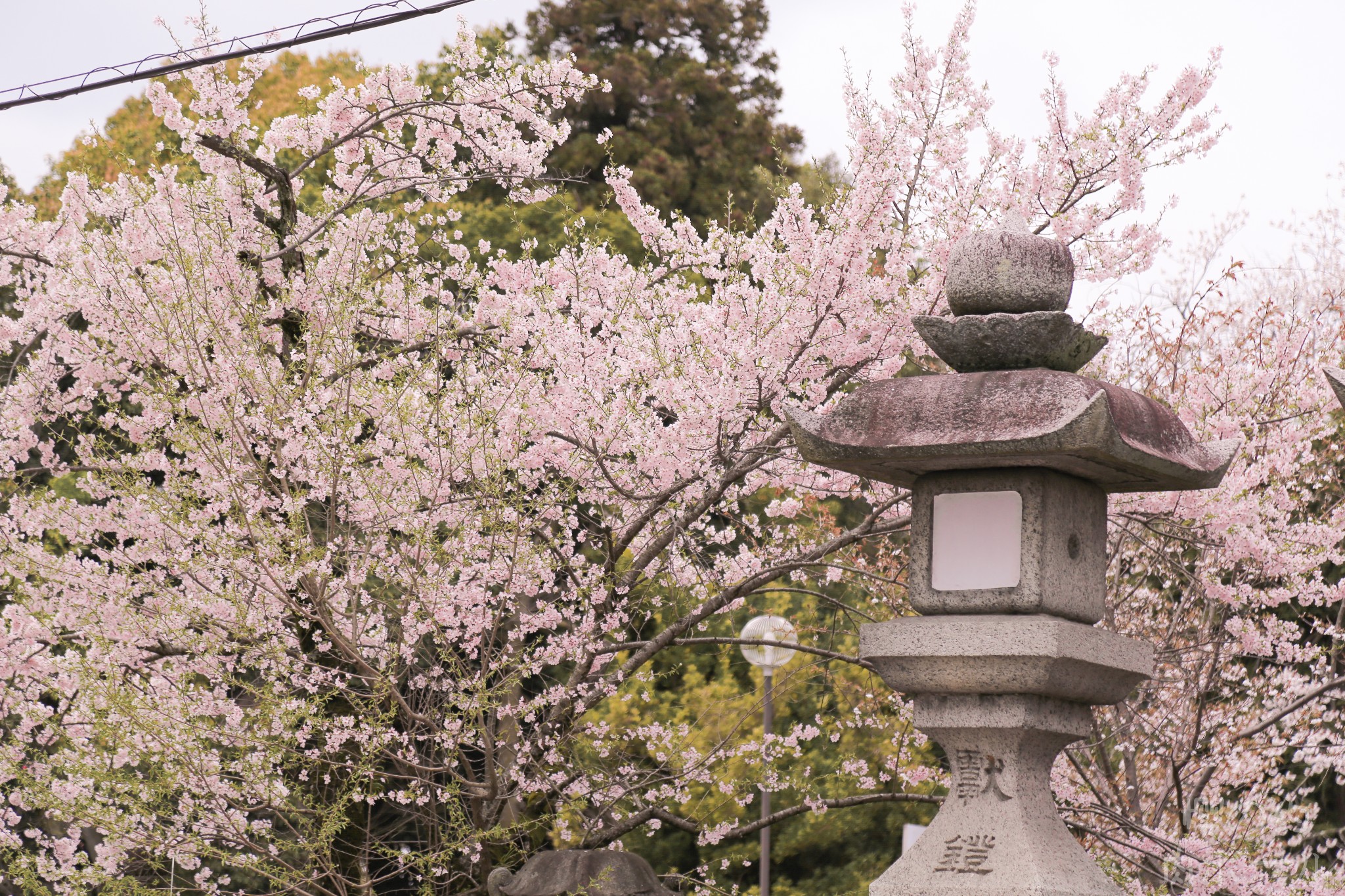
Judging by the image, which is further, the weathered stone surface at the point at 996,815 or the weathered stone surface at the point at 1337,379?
the weathered stone surface at the point at 1337,379

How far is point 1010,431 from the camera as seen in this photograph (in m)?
3.92

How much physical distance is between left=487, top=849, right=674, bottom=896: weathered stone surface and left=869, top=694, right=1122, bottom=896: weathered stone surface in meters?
2.10

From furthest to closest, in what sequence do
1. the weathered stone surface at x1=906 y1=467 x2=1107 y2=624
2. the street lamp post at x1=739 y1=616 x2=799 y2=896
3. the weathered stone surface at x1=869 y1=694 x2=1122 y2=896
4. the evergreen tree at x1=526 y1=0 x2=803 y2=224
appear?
the evergreen tree at x1=526 y1=0 x2=803 y2=224, the street lamp post at x1=739 y1=616 x2=799 y2=896, the weathered stone surface at x1=906 y1=467 x2=1107 y2=624, the weathered stone surface at x1=869 y1=694 x2=1122 y2=896

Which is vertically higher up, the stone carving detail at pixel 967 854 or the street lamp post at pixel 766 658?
the street lamp post at pixel 766 658

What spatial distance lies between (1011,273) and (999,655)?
1156 mm

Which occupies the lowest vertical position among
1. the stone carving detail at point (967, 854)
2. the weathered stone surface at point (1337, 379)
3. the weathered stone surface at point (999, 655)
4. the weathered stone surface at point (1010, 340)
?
the stone carving detail at point (967, 854)

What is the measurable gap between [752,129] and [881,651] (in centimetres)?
1816

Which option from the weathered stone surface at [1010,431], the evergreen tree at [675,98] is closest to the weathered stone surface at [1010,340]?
the weathered stone surface at [1010,431]

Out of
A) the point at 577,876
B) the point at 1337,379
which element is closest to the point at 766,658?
the point at 577,876

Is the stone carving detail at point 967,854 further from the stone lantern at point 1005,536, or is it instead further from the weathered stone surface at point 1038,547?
the weathered stone surface at point 1038,547

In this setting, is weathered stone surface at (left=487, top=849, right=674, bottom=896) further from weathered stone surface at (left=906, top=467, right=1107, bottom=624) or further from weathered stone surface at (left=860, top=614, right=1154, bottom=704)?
weathered stone surface at (left=906, top=467, right=1107, bottom=624)

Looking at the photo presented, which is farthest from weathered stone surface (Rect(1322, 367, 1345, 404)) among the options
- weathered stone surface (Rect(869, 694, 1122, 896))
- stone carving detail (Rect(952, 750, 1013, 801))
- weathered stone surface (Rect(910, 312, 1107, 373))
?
stone carving detail (Rect(952, 750, 1013, 801))

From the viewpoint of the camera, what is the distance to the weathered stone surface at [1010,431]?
3.88 m

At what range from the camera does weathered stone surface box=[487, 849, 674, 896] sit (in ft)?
19.4
